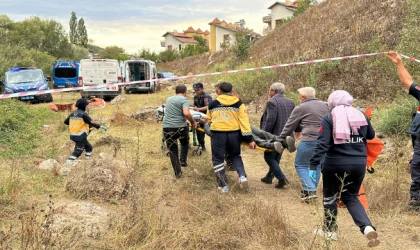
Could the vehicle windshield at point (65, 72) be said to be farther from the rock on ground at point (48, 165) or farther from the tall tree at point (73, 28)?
the tall tree at point (73, 28)

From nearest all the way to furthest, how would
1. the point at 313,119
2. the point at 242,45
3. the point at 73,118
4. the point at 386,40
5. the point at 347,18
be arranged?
the point at 313,119
the point at 73,118
the point at 386,40
the point at 347,18
the point at 242,45

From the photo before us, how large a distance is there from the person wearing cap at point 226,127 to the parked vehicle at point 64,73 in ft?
62.2

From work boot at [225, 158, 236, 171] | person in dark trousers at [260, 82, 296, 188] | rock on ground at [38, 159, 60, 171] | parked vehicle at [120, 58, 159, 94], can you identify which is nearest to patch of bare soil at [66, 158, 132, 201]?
rock on ground at [38, 159, 60, 171]

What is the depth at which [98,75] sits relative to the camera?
18.0m

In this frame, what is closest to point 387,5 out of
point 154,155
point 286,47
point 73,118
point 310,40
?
point 310,40

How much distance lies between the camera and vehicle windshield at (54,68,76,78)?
22688mm

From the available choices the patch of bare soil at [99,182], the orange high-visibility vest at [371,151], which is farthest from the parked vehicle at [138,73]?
the orange high-visibility vest at [371,151]

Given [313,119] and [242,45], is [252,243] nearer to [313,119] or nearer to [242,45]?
[313,119]

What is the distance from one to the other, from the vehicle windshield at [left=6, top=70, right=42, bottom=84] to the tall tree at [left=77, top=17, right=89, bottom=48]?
61759 millimetres

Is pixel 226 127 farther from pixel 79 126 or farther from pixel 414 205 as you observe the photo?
pixel 79 126

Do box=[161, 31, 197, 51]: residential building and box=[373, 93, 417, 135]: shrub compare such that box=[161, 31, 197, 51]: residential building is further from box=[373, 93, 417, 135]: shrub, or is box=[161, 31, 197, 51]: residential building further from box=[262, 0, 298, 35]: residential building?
box=[373, 93, 417, 135]: shrub

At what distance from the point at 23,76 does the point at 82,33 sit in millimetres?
63636

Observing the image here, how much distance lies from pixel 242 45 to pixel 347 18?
6374mm

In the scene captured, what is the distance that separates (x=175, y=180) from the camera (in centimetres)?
555
